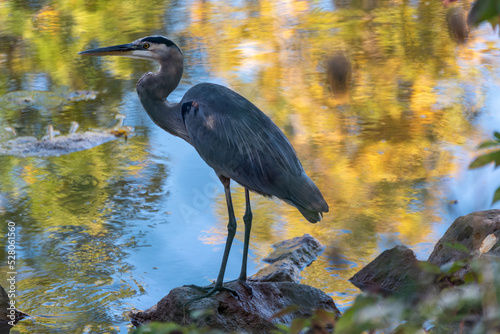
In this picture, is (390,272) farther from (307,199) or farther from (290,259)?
(307,199)

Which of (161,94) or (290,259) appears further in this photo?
(290,259)

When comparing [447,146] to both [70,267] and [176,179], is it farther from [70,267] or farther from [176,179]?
[70,267]

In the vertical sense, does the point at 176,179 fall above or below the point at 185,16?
below

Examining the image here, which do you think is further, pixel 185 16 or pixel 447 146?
pixel 185 16

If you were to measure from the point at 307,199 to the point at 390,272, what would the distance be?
0.96 metres

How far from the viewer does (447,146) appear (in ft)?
21.4

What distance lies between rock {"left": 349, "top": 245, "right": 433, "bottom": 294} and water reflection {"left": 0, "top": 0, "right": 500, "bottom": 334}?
0.38 feet

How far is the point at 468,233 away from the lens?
4184mm

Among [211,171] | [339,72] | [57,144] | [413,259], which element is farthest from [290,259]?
[339,72]

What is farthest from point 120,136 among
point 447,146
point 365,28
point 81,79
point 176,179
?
point 365,28

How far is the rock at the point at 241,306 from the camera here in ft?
12.0

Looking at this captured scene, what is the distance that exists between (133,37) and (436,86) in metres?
4.88

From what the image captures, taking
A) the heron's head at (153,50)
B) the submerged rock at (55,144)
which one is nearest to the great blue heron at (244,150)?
the heron's head at (153,50)

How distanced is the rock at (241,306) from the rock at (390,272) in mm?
457
